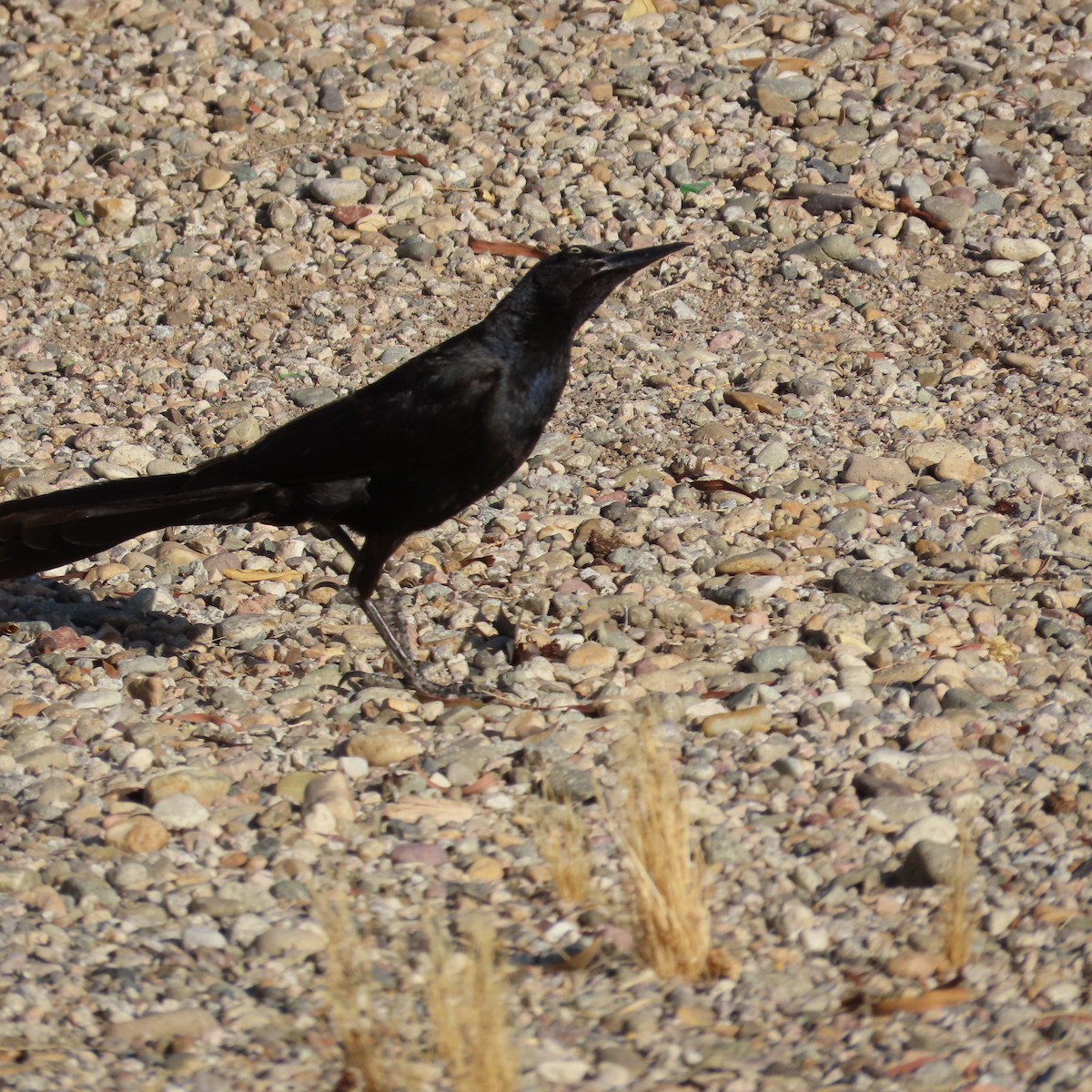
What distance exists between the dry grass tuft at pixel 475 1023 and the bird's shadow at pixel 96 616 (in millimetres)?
2294

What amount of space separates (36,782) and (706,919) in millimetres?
1813

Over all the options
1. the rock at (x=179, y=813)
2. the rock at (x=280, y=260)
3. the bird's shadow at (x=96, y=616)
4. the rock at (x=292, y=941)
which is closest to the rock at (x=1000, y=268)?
the rock at (x=280, y=260)

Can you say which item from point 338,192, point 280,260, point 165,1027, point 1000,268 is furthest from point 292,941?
point 1000,268

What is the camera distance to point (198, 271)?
24.5 ft

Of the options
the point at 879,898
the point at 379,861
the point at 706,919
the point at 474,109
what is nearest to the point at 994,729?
the point at 879,898

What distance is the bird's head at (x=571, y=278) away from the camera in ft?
16.1

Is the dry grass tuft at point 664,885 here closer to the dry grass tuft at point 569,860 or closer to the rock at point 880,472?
the dry grass tuft at point 569,860

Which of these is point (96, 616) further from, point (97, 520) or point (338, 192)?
point (338, 192)

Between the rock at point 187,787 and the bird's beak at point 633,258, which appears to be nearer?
the rock at point 187,787

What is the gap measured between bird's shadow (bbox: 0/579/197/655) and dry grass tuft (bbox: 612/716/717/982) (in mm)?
2041

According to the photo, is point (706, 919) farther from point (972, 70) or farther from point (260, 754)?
point (972, 70)

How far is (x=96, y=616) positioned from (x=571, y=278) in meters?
1.83

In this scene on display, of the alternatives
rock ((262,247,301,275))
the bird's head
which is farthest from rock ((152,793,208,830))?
rock ((262,247,301,275))

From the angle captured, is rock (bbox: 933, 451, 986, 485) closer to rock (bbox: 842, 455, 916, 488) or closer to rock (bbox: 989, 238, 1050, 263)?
rock (bbox: 842, 455, 916, 488)
